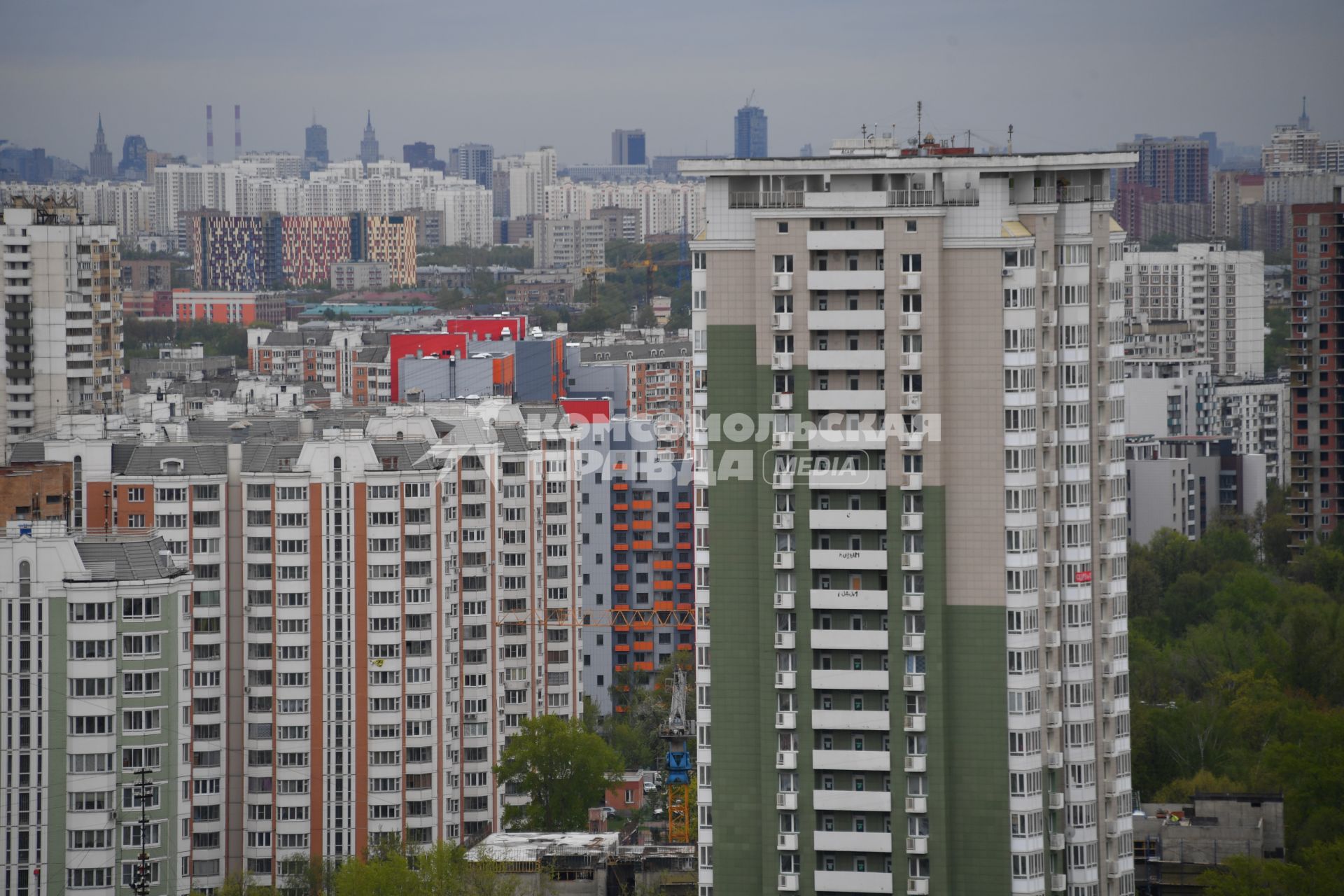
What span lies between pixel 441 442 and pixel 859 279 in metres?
9.62

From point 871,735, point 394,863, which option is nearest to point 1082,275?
point 871,735

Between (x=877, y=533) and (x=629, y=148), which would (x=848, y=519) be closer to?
(x=877, y=533)

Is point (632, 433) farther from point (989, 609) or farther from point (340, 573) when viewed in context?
point (989, 609)

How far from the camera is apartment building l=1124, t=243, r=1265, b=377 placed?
54.6 metres

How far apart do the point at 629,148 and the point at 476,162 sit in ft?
A: 29.8

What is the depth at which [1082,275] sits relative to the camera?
16.6 m

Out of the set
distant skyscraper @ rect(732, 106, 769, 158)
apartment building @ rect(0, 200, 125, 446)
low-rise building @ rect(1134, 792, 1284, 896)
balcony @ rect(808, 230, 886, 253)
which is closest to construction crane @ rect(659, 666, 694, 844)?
low-rise building @ rect(1134, 792, 1284, 896)

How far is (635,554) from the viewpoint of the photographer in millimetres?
31797

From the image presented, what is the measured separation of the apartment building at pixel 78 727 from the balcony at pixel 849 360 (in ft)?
19.7

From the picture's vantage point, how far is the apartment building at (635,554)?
3148 centimetres

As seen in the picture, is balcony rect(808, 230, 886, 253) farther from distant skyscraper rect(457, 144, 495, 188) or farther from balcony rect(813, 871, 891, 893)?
distant skyscraper rect(457, 144, 495, 188)

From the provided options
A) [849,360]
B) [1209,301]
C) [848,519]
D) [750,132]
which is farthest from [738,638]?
[750,132]

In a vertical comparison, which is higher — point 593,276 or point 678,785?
point 593,276

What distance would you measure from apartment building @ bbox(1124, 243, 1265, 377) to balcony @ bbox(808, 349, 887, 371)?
128 ft
